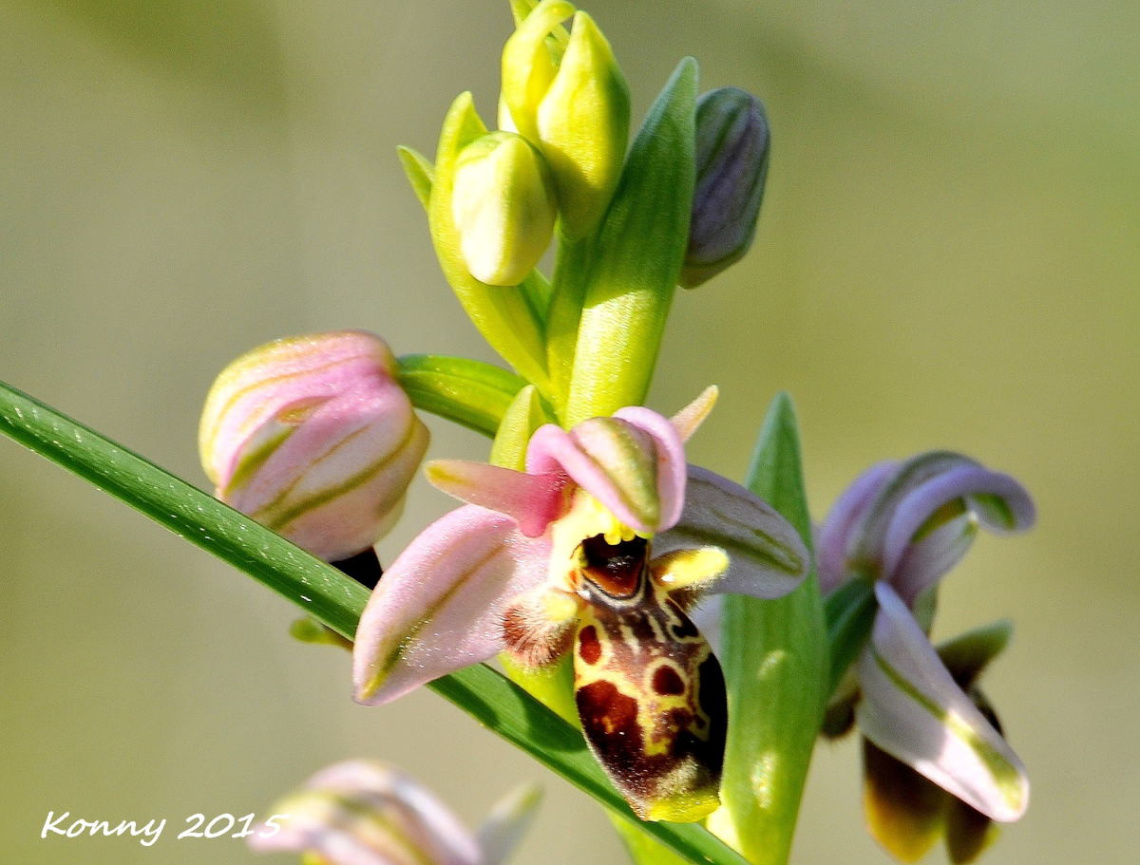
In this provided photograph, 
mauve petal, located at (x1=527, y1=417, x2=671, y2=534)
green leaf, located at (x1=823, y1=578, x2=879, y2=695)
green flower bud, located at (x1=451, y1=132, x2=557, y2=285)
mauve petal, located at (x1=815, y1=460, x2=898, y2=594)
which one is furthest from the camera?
mauve petal, located at (x1=815, y1=460, x2=898, y2=594)

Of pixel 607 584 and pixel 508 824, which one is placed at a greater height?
pixel 607 584

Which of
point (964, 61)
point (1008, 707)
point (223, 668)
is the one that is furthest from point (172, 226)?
point (1008, 707)

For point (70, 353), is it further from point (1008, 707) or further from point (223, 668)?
point (1008, 707)

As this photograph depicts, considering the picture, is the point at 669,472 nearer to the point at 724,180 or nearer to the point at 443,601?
the point at 443,601

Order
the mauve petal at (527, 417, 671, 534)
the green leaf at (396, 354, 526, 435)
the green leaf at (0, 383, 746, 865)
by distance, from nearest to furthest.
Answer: the green leaf at (0, 383, 746, 865)
the mauve petal at (527, 417, 671, 534)
the green leaf at (396, 354, 526, 435)

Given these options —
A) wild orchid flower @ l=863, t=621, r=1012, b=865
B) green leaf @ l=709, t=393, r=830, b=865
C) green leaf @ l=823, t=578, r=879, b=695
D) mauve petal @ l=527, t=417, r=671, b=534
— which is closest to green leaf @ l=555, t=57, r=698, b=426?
mauve petal @ l=527, t=417, r=671, b=534

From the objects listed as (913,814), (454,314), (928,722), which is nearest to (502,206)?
(928,722)

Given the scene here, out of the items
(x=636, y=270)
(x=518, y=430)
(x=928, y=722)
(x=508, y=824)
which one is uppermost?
(x=636, y=270)

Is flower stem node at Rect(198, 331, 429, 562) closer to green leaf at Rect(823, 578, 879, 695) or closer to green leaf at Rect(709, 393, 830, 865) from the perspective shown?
green leaf at Rect(709, 393, 830, 865)
